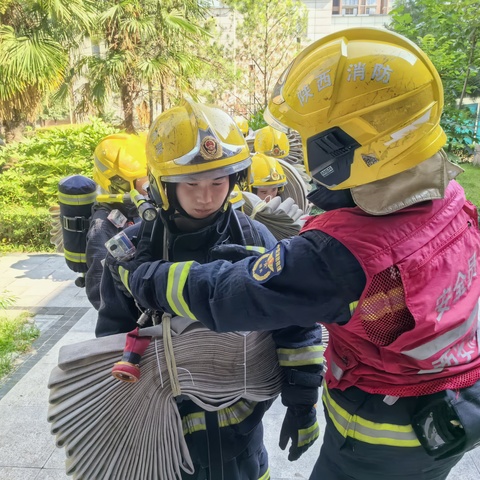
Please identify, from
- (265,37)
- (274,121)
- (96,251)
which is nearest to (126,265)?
(274,121)

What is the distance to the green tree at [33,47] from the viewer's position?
7836mm

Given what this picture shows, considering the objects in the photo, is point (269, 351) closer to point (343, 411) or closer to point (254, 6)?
point (343, 411)

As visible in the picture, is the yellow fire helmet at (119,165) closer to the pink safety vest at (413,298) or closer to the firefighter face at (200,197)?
the firefighter face at (200,197)

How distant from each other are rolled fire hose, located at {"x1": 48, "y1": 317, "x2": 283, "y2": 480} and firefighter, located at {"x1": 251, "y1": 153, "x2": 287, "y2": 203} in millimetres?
2571

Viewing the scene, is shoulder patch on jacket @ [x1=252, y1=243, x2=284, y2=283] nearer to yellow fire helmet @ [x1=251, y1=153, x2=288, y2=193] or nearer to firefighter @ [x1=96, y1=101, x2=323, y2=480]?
firefighter @ [x1=96, y1=101, x2=323, y2=480]

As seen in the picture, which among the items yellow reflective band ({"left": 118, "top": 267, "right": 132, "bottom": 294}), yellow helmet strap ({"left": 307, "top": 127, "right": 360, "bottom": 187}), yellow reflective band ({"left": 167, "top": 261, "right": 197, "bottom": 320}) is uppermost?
yellow helmet strap ({"left": 307, "top": 127, "right": 360, "bottom": 187})

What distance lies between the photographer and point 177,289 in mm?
1231

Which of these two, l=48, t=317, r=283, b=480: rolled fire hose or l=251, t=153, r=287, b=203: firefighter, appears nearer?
l=48, t=317, r=283, b=480: rolled fire hose

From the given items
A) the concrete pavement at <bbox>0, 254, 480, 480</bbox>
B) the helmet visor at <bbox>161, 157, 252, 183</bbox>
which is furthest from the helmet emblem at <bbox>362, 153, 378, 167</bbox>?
the concrete pavement at <bbox>0, 254, 480, 480</bbox>

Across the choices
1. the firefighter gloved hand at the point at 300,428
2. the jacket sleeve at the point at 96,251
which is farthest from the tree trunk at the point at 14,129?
the firefighter gloved hand at the point at 300,428

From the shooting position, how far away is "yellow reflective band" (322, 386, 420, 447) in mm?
1319

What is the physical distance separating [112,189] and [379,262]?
7.73ft

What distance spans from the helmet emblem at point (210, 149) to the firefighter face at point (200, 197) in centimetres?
9

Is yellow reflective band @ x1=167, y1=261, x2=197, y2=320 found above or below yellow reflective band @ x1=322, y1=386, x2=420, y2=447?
above
